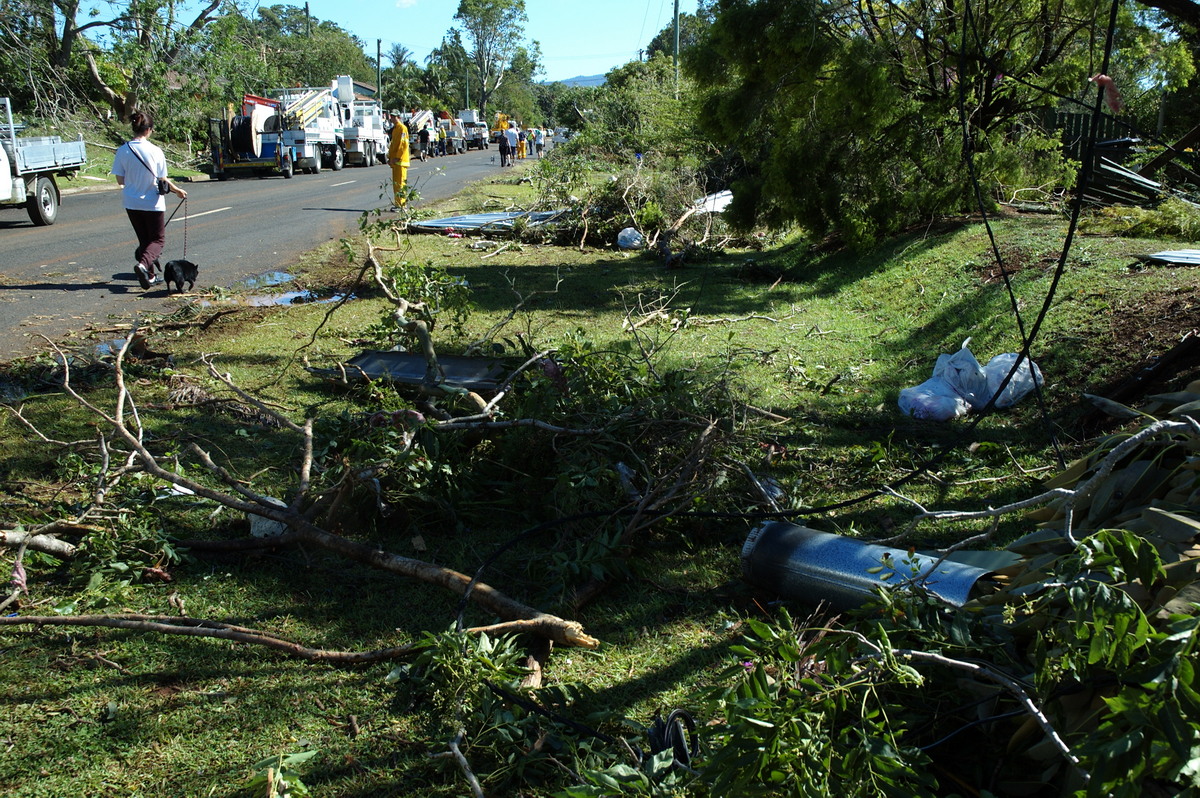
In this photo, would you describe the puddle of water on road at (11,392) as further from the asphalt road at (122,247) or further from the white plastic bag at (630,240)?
the white plastic bag at (630,240)

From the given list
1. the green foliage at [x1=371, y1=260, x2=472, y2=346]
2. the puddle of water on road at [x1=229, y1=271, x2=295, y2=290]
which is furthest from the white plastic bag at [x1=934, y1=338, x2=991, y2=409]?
the puddle of water on road at [x1=229, y1=271, x2=295, y2=290]

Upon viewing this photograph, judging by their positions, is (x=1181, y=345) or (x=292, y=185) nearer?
(x=1181, y=345)

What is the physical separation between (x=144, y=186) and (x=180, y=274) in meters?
0.97

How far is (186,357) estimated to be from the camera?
689 cm

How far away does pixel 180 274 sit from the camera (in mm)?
9211

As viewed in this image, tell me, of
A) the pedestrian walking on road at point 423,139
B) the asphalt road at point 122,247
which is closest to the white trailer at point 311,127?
the pedestrian walking on road at point 423,139

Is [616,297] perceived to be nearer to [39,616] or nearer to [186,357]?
[186,357]

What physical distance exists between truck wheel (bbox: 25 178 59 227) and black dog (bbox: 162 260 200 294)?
6.48 metres

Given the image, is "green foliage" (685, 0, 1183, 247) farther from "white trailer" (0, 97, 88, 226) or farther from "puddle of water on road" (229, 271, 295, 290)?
"white trailer" (0, 97, 88, 226)

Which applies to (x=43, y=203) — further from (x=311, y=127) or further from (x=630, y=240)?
(x=311, y=127)

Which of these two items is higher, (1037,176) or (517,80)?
(517,80)

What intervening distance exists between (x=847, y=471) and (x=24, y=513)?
166 inches

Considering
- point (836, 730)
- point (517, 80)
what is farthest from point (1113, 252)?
point (517, 80)

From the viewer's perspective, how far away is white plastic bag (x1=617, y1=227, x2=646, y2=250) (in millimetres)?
13781
